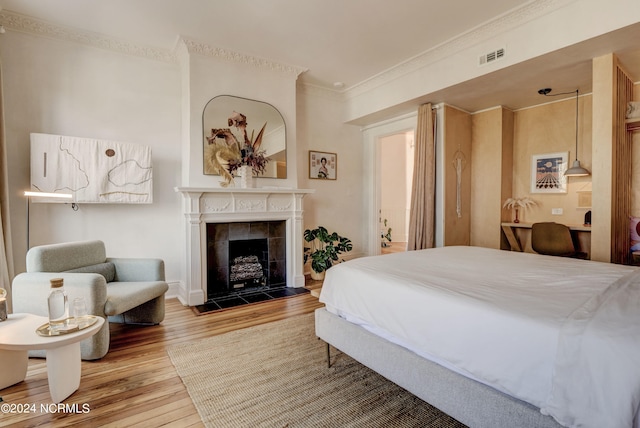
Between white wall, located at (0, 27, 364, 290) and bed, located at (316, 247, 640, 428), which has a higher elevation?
white wall, located at (0, 27, 364, 290)

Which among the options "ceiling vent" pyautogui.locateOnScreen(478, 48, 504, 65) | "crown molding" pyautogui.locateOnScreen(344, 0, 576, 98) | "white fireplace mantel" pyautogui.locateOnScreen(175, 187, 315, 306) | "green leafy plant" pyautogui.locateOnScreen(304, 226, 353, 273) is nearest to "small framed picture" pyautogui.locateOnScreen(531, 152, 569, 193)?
"ceiling vent" pyautogui.locateOnScreen(478, 48, 504, 65)

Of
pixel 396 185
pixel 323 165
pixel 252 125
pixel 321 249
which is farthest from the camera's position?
pixel 396 185

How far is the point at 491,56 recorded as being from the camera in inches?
130

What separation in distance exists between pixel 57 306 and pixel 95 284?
0.49 metres

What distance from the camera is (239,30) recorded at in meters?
3.44

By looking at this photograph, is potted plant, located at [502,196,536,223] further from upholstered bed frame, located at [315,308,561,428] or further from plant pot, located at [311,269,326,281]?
upholstered bed frame, located at [315,308,561,428]

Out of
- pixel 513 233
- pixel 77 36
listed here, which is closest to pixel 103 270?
pixel 77 36

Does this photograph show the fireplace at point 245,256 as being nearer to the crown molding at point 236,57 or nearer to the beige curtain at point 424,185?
the beige curtain at point 424,185

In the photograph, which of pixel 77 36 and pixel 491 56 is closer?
pixel 491 56

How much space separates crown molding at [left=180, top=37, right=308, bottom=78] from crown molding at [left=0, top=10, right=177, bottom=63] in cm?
44

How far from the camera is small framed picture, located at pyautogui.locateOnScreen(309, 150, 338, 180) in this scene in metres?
5.12

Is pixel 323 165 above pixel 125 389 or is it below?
above

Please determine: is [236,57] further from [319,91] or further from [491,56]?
[491,56]

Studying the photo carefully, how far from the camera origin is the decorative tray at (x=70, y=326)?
1857 mm
